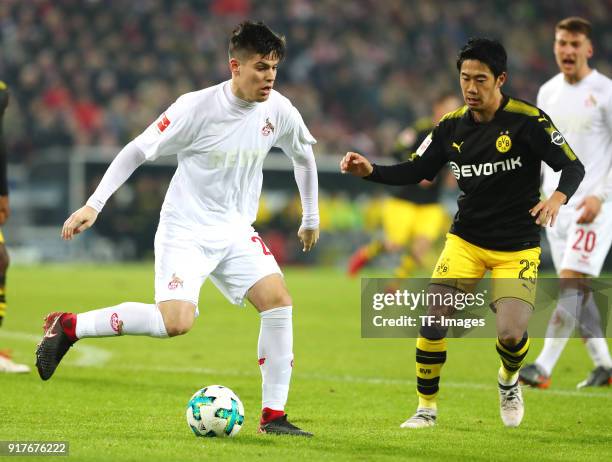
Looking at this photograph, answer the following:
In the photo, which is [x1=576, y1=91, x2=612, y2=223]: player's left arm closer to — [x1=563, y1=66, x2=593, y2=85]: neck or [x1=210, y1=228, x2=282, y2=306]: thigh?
[x1=563, y1=66, x2=593, y2=85]: neck

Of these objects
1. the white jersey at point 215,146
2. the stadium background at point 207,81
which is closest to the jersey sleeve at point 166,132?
the white jersey at point 215,146

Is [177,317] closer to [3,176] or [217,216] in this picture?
[217,216]

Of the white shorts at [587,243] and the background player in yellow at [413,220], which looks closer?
the white shorts at [587,243]

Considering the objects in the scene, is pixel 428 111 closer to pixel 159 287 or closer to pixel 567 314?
pixel 567 314

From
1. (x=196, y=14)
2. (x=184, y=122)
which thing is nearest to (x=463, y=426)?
(x=184, y=122)

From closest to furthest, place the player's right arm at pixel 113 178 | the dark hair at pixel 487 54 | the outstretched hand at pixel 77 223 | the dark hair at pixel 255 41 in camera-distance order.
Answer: the outstretched hand at pixel 77 223
the player's right arm at pixel 113 178
the dark hair at pixel 255 41
the dark hair at pixel 487 54

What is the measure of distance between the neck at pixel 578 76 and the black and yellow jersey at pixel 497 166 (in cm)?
224

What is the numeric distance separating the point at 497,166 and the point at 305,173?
1.10 m

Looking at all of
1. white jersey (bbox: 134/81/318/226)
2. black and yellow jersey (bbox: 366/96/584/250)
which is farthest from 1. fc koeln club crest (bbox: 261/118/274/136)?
black and yellow jersey (bbox: 366/96/584/250)

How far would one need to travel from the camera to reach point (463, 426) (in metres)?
6.57

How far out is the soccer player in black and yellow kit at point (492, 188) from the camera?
6383 millimetres

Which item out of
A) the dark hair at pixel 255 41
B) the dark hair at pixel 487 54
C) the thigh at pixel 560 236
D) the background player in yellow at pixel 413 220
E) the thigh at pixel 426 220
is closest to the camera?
the dark hair at pixel 255 41

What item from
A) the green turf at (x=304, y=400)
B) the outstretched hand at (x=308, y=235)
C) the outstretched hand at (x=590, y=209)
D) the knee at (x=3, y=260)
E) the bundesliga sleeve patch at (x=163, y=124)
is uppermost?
the bundesliga sleeve patch at (x=163, y=124)

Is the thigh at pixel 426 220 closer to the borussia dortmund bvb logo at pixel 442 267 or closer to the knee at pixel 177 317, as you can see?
the borussia dortmund bvb logo at pixel 442 267
